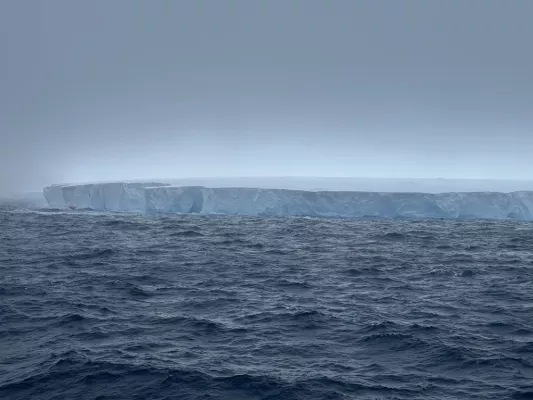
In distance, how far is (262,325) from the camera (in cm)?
1180

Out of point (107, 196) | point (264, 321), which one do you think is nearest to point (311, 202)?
point (107, 196)

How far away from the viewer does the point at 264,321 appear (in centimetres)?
1212

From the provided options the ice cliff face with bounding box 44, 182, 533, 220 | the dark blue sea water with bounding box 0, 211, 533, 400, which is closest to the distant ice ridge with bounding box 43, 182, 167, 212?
the ice cliff face with bounding box 44, 182, 533, 220

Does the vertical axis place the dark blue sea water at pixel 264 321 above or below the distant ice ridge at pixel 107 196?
below

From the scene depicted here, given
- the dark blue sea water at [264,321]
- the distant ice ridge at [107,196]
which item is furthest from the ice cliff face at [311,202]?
the dark blue sea water at [264,321]

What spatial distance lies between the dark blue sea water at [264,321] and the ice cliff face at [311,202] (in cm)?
1221

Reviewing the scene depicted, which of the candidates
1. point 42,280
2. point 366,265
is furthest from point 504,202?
point 42,280

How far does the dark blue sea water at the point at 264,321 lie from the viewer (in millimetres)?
8672

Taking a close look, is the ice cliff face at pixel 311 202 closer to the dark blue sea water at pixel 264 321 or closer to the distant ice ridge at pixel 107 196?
the distant ice ridge at pixel 107 196

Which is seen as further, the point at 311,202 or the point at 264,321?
the point at 311,202

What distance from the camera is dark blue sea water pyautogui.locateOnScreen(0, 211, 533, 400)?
8.67 m

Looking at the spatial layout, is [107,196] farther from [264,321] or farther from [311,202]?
[264,321]

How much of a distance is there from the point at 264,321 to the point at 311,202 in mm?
26567

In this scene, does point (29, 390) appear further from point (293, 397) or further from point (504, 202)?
point (504, 202)
